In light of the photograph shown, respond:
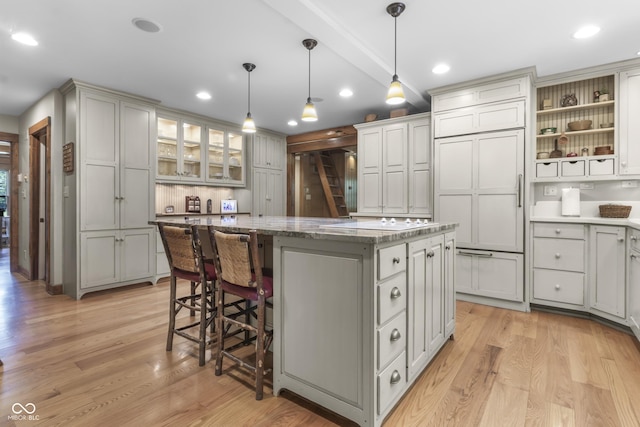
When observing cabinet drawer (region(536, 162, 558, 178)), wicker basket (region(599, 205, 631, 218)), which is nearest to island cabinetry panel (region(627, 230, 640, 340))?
wicker basket (region(599, 205, 631, 218))

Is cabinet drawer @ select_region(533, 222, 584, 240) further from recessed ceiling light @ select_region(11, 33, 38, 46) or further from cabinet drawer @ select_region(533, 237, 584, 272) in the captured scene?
recessed ceiling light @ select_region(11, 33, 38, 46)

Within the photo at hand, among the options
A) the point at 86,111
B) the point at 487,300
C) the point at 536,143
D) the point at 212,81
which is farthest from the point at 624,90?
the point at 86,111

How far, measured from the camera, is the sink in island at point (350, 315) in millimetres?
1464

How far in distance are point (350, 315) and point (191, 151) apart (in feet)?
14.3

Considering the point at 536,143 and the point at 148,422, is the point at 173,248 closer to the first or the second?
the point at 148,422

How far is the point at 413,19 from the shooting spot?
243cm

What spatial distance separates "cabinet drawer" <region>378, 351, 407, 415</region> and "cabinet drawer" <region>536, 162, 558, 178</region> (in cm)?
285

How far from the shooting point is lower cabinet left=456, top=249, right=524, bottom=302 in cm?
332

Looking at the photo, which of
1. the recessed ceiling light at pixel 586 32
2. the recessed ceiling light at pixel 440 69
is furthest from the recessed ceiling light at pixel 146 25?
the recessed ceiling light at pixel 586 32

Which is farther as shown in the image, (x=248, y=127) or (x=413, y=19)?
(x=248, y=127)

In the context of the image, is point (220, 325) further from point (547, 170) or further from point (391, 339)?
point (547, 170)

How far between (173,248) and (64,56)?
2298mm

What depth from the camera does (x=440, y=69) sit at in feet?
10.8

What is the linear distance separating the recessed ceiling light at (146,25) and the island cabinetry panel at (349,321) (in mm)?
2035
